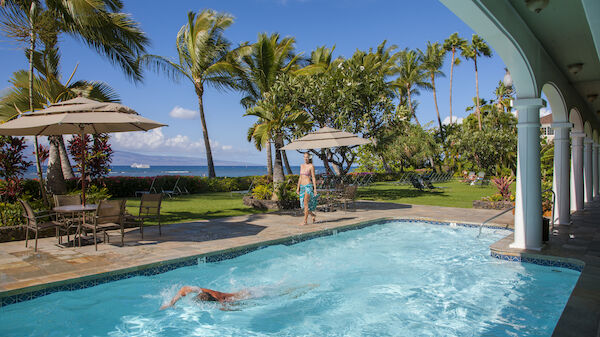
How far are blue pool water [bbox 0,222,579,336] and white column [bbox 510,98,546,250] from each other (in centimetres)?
65

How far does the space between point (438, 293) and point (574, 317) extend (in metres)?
2.50

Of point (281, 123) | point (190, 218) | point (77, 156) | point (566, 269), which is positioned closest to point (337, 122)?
point (281, 123)

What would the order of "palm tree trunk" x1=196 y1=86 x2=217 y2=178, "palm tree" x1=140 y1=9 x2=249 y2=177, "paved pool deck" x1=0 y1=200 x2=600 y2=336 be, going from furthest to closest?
"palm tree trunk" x1=196 y1=86 x2=217 y2=178
"palm tree" x1=140 y1=9 x2=249 y2=177
"paved pool deck" x1=0 y1=200 x2=600 y2=336

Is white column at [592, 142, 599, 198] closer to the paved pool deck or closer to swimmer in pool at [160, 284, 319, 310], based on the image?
the paved pool deck

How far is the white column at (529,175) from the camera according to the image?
20.3 feet

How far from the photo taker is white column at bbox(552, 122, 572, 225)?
28.7 feet

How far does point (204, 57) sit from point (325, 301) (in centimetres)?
1948

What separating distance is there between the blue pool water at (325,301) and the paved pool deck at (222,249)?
0.87 ft

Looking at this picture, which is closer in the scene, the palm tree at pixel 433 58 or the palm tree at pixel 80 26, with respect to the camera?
the palm tree at pixel 80 26

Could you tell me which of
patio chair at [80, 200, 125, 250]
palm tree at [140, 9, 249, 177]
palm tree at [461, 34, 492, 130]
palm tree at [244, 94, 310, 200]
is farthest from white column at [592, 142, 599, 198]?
palm tree at [461, 34, 492, 130]

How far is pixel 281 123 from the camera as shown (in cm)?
1612

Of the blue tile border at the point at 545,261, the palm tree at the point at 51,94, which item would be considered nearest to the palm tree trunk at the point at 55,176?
the palm tree at the point at 51,94

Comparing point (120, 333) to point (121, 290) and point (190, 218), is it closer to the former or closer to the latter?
point (121, 290)

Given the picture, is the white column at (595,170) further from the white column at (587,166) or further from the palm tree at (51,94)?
the palm tree at (51,94)
